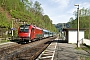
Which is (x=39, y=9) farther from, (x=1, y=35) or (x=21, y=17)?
(x=1, y=35)

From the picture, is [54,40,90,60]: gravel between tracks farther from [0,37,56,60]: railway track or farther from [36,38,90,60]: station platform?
[0,37,56,60]: railway track

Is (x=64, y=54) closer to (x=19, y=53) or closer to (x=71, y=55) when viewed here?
(x=71, y=55)

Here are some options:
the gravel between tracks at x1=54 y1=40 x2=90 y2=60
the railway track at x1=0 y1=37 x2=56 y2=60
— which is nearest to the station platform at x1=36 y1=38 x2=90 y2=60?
the gravel between tracks at x1=54 y1=40 x2=90 y2=60

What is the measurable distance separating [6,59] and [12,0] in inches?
2509

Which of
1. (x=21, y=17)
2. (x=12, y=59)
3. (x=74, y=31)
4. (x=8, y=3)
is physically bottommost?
(x=12, y=59)

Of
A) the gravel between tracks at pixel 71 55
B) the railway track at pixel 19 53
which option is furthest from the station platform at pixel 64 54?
the railway track at pixel 19 53

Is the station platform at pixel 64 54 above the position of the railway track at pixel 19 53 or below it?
above

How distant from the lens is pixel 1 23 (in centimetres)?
4706

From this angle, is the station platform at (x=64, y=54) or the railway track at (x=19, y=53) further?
the railway track at (x=19, y=53)

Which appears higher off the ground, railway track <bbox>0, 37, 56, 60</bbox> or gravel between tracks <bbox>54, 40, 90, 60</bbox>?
gravel between tracks <bbox>54, 40, 90, 60</bbox>

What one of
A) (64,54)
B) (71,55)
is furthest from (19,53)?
(71,55)

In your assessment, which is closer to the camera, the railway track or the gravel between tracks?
the gravel between tracks

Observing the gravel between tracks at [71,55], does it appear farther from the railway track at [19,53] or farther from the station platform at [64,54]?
the railway track at [19,53]

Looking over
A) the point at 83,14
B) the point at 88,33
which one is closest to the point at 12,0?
the point at 83,14
